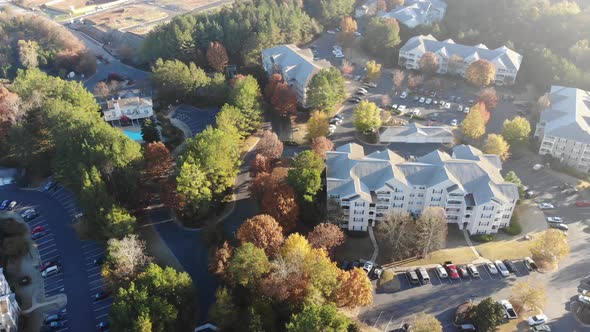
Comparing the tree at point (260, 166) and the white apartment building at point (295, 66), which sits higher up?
the white apartment building at point (295, 66)

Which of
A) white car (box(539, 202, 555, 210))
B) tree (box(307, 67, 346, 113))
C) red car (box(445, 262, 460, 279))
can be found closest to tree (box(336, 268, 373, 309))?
red car (box(445, 262, 460, 279))

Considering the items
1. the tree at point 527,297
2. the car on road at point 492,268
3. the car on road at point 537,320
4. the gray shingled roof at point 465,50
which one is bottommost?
the car on road at point 492,268

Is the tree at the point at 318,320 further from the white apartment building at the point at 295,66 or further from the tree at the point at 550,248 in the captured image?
the white apartment building at the point at 295,66

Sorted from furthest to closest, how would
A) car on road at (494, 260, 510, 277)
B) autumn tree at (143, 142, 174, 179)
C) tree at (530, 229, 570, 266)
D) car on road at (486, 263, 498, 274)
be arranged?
autumn tree at (143, 142, 174, 179), car on road at (486, 263, 498, 274), car on road at (494, 260, 510, 277), tree at (530, 229, 570, 266)

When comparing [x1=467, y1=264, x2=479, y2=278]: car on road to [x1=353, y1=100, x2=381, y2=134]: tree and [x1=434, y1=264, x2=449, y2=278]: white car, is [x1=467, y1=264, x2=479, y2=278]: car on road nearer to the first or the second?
[x1=434, y1=264, x2=449, y2=278]: white car

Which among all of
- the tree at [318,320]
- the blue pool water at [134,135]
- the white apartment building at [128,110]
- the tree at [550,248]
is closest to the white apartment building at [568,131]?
the tree at [550,248]

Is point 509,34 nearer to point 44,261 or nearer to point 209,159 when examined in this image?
point 209,159
